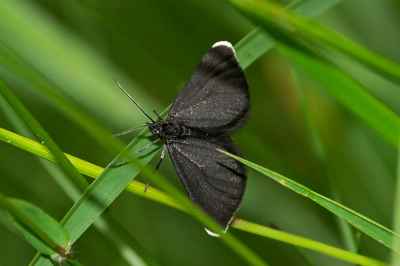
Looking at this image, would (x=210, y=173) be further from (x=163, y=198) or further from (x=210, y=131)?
(x=163, y=198)

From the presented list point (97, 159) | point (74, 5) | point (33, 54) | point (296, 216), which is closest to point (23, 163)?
point (97, 159)

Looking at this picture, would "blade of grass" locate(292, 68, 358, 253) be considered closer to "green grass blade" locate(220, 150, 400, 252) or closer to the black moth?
the black moth

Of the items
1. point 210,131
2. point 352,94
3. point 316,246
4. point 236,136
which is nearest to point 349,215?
point 316,246

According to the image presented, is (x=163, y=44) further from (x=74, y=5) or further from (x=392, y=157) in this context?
(x=392, y=157)

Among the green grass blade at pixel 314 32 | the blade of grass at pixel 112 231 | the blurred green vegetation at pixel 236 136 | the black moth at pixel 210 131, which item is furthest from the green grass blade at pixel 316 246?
the blurred green vegetation at pixel 236 136

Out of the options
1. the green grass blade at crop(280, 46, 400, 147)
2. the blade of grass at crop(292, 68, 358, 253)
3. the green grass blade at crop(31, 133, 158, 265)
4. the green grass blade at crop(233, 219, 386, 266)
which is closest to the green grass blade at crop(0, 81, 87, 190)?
the green grass blade at crop(31, 133, 158, 265)

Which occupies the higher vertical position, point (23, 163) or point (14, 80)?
point (14, 80)

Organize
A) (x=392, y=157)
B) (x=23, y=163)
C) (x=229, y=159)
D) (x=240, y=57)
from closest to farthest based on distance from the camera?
(x=240, y=57), (x=229, y=159), (x=392, y=157), (x=23, y=163)
